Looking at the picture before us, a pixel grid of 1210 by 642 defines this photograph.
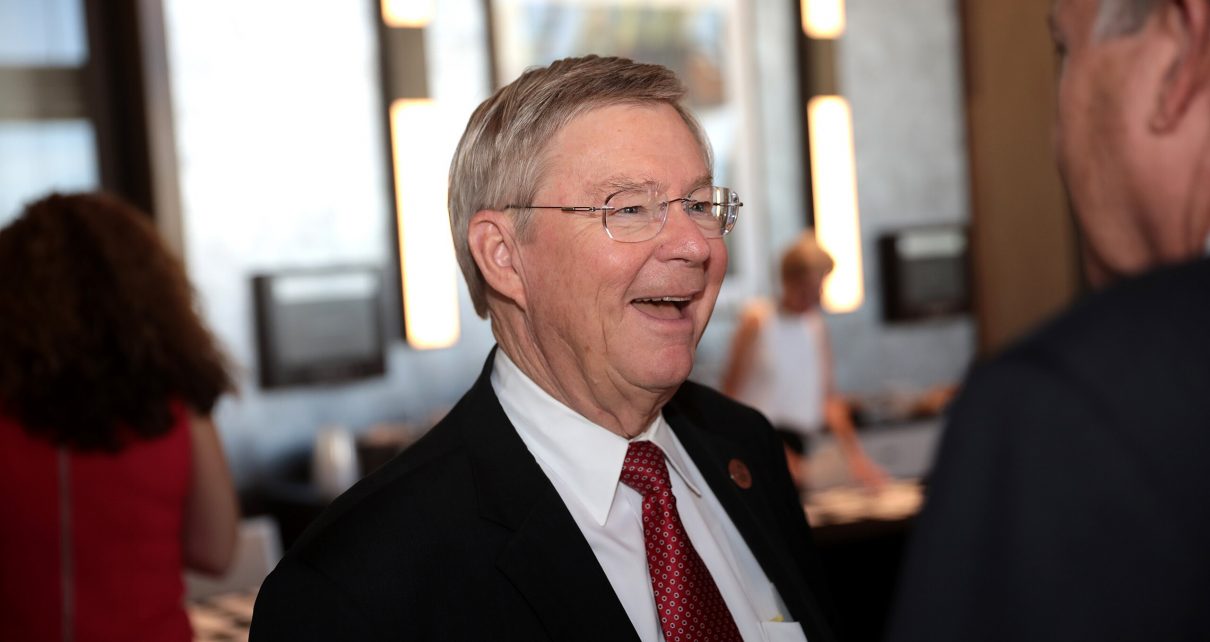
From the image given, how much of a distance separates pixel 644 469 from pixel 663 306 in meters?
0.20

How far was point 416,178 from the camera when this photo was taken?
5742mm

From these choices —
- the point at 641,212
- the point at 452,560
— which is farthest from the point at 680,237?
the point at 452,560

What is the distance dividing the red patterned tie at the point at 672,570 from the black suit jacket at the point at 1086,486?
735 mm

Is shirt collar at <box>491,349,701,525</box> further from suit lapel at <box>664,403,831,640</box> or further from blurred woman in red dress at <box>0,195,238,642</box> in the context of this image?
blurred woman in red dress at <box>0,195,238,642</box>

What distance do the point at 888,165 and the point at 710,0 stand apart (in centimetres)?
165

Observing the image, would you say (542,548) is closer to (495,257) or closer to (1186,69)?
(495,257)

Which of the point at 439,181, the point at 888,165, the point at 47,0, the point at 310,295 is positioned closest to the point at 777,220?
the point at 888,165

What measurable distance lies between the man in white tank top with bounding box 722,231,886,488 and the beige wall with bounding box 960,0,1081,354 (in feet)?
7.50

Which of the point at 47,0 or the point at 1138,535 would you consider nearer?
the point at 1138,535

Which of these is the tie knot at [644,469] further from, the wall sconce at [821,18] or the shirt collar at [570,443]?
the wall sconce at [821,18]

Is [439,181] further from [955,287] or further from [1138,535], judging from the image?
[1138,535]

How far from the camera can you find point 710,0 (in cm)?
674

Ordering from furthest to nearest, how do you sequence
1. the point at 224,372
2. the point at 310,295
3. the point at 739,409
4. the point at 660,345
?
1. the point at 310,295
2. the point at 224,372
3. the point at 739,409
4. the point at 660,345

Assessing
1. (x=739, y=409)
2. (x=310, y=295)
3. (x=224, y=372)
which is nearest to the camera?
(x=739, y=409)
